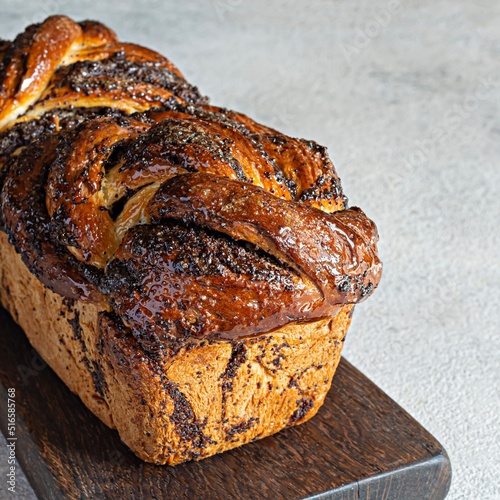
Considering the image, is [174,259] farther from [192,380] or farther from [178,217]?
[192,380]

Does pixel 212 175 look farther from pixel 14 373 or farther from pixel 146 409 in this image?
pixel 14 373

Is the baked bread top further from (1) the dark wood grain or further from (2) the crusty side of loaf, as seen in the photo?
(1) the dark wood grain

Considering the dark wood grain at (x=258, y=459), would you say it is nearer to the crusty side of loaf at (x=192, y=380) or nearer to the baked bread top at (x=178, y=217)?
the crusty side of loaf at (x=192, y=380)

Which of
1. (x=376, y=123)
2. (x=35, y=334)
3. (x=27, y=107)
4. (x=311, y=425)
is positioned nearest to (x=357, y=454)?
(x=311, y=425)

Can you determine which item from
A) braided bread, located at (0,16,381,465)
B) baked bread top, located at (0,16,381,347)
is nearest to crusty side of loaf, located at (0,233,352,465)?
braided bread, located at (0,16,381,465)

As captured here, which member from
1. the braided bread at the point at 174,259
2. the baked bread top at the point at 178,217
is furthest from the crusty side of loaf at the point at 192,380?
the baked bread top at the point at 178,217

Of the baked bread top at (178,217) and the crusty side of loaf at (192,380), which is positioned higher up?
the baked bread top at (178,217)

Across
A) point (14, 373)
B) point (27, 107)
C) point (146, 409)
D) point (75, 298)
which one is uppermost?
point (27, 107)
